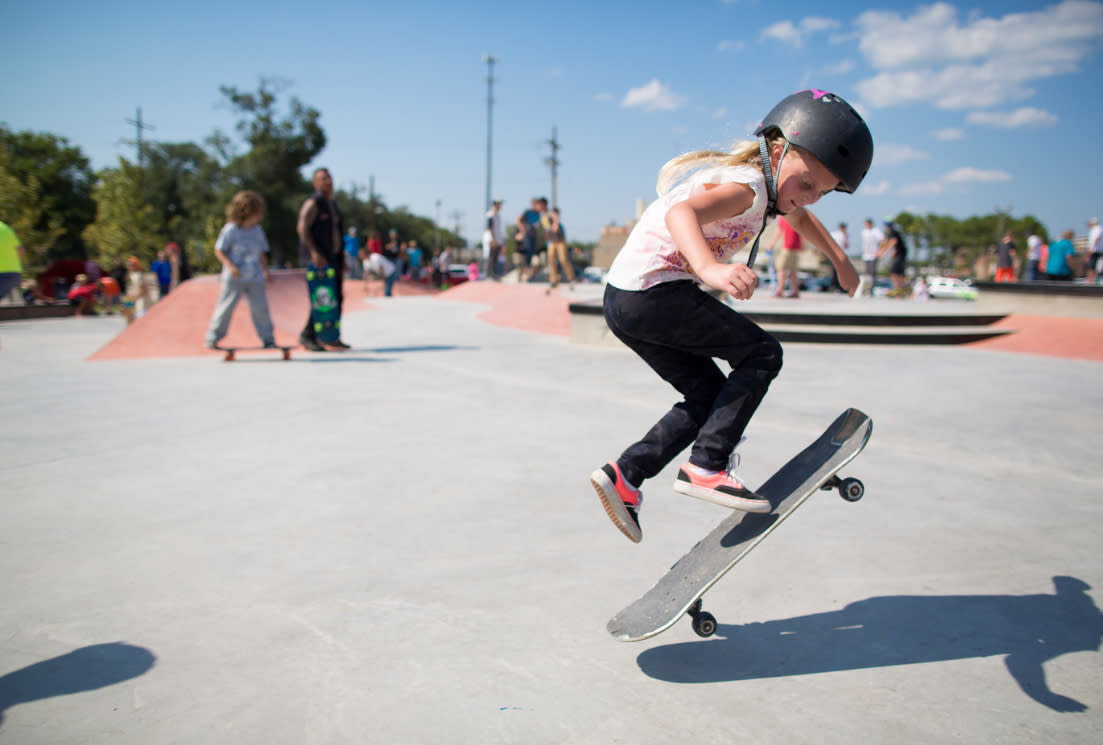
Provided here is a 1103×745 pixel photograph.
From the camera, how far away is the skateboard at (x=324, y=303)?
8.74m

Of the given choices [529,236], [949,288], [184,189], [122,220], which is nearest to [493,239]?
[529,236]

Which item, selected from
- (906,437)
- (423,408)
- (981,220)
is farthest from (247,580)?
(981,220)

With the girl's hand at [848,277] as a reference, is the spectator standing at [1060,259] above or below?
above

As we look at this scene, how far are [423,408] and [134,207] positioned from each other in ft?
142

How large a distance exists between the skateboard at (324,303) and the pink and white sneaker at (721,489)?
7.27 metres

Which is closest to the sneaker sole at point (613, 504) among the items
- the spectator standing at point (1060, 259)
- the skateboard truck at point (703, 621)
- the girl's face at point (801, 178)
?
the skateboard truck at point (703, 621)

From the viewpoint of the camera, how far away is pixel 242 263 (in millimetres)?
8102

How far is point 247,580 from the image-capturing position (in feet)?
8.52

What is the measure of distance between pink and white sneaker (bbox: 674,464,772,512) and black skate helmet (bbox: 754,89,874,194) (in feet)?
3.44

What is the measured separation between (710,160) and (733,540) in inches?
51.1

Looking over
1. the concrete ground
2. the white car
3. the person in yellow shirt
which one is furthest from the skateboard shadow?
the white car

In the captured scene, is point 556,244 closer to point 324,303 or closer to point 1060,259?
point 324,303

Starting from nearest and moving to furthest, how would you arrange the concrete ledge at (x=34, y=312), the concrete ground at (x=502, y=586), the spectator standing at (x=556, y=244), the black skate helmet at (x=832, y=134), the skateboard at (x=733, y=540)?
the concrete ground at (x=502, y=586) < the skateboard at (x=733, y=540) < the black skate helmet at (x=832, y=134) < the spectator standing at (x=556, y=244) < the concrete ledge at (x=34, y=312)

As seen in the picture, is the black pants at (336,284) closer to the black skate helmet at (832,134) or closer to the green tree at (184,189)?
the black skate helmet at (832,134)
